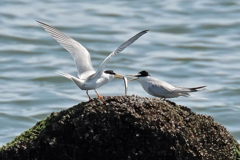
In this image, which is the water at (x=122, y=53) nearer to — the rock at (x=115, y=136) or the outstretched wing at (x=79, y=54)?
the outstretched wing at (x=79, y=54)

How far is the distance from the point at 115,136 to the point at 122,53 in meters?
11.7

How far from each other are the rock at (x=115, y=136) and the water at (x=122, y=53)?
514cm

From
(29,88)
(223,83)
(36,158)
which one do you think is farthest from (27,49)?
(36,158)

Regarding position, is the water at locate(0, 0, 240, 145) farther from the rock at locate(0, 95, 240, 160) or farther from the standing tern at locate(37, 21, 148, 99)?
the rock at locate(0, 95, 240, 160)

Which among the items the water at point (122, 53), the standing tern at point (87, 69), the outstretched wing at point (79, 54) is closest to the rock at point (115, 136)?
the standing tern at point (87, 69)

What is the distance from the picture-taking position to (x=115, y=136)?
5.65 meters

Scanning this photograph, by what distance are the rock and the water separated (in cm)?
514

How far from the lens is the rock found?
221 inches

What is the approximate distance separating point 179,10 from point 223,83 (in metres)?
6.53

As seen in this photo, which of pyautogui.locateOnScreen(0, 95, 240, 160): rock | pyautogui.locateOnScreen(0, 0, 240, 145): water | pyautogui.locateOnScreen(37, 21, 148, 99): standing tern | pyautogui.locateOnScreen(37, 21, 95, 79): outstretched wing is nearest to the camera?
pyautogui.locateOnScreen(0, 95, 240, 160): rock

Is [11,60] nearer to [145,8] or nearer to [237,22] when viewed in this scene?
[145,8]

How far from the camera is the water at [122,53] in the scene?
44.4 ft

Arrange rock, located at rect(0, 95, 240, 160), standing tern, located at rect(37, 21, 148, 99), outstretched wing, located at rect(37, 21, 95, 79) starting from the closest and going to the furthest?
rock, located at rect(0, 95, 240, 160) → standing tern, located at rect(37, 21, 148, 99) → outstretched wing, located at rect(37, 21, 95, 79)

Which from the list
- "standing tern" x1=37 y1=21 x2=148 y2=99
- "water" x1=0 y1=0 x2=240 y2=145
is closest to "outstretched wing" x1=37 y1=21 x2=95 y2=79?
"standing tern" x1=37 y1=21 x2=148 y2=99
